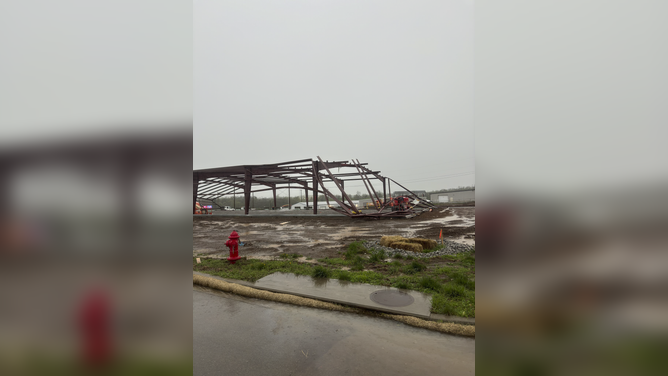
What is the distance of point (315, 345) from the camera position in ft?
10.8

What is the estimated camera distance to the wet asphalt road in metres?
2.84

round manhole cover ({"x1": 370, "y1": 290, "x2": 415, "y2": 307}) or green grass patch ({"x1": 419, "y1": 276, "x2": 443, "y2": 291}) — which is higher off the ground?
green grass patch ({"x1": 419, "y1": 276, "x2": 443, "y2": 291})

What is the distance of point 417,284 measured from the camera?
5.39 metres

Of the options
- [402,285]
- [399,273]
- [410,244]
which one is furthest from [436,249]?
[402,285]

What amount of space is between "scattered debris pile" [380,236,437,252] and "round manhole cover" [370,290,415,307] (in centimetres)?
410

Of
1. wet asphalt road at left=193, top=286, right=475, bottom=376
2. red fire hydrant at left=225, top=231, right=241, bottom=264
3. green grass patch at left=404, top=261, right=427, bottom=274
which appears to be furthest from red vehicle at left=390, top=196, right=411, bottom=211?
wet asphalt road at left=193, top=286, right=475, bottom=376

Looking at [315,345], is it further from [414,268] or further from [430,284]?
A: [414,268]
